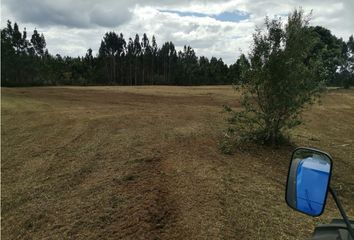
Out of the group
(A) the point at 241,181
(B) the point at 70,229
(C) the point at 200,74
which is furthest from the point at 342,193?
(C) the point at 200,74

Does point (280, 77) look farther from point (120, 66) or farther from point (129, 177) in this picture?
point (120, 66)

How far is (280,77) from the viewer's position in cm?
887

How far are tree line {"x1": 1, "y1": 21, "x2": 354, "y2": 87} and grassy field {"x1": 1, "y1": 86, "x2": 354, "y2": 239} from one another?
190ft

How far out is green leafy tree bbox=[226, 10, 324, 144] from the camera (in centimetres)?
883

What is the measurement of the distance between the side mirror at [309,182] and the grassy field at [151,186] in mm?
2887

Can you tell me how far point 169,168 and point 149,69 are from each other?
8313 centimetres

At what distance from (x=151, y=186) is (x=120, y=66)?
81.0 m

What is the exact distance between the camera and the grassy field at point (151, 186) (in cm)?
507

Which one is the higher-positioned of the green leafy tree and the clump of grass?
the green leafy tree

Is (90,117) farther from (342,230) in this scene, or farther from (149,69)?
(149,69)

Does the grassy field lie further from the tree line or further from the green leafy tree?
the tree line

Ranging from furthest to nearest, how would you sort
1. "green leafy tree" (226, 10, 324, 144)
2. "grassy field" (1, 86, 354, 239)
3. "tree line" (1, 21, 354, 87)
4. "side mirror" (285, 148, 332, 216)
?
"tree line" (1, 21, 354, 87) → "green leafy tree" (226, 10, 324, 144) → "grassy field" (1, 86, 354, 239) → "side mirror" (285, 148, 332, 216)

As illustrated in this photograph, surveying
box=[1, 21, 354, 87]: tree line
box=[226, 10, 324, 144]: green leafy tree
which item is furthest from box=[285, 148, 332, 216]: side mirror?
box=[1, 21, 354, 87]: tree line

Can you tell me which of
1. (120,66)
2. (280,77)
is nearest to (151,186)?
(280,77)
